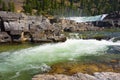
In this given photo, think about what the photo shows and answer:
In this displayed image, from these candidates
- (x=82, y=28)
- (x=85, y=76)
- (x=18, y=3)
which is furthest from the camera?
(x=18, y=3)

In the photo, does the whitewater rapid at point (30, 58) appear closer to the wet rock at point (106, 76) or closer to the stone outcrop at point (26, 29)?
the stone outcrop at point (26, 29)

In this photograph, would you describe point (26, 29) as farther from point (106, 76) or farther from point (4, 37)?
→ point (106, 76)

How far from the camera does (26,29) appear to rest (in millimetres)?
54781

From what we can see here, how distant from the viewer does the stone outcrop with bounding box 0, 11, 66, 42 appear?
174 feet

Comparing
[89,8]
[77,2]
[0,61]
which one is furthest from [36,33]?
[77,2]

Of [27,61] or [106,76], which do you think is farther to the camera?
[27,61]

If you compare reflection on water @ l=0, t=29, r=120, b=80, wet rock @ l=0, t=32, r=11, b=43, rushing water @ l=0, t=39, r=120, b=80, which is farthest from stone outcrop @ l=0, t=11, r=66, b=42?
rushing water @ l=0, t=39, r=120, b=80

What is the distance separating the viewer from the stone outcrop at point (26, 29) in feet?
174

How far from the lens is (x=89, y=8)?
15275 cm

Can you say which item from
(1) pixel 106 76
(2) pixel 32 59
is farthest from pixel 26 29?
Result: (1) pixel 106 76

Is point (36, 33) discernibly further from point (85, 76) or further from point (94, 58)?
point (85, 76)

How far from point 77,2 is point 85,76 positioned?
163m

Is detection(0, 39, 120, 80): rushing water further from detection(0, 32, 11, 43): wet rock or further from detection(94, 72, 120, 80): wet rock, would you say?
detection(0, 32, 11, 43): wet rock

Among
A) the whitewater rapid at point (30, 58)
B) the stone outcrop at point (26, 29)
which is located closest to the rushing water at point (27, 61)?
the whitewater rapid at point (30, 58)
